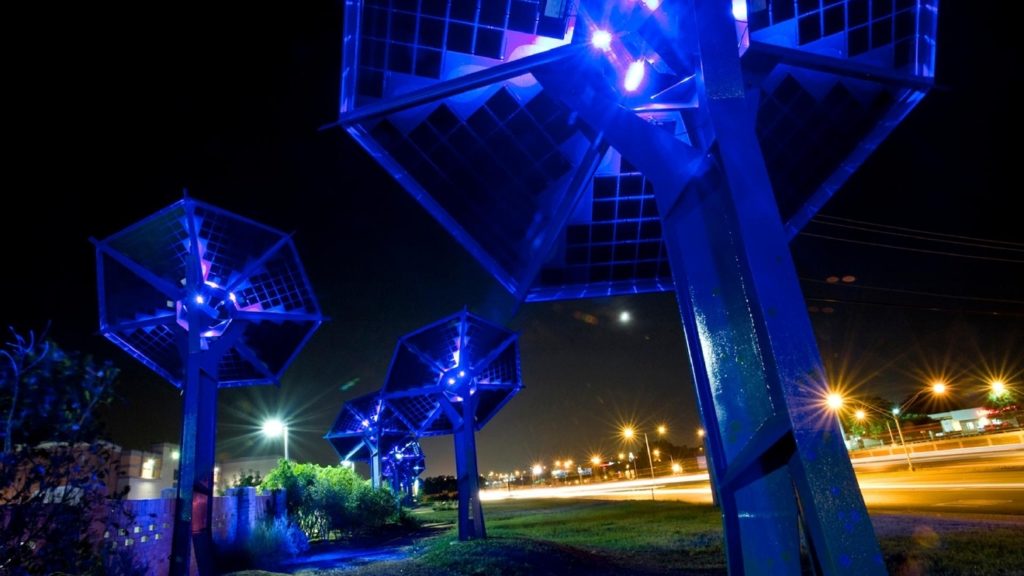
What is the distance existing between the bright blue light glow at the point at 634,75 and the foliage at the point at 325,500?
25.0 meters

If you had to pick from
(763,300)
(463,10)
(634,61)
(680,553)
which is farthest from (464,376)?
(763,300)

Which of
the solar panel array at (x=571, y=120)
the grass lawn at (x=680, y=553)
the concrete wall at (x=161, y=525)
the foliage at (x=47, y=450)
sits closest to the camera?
the foliage at (x=47, y=450)

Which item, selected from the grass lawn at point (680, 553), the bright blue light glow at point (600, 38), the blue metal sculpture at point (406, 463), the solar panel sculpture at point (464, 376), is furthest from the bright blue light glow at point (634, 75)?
the blue metal sculpture at point (406, 463)

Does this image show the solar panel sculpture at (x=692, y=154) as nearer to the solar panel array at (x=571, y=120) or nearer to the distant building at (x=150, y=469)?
the solar panel array at (x=571, y=120)

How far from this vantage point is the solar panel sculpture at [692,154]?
2.87 m

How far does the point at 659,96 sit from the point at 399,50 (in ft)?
13.1

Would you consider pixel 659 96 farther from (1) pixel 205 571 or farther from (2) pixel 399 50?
(1) pixel 205 571

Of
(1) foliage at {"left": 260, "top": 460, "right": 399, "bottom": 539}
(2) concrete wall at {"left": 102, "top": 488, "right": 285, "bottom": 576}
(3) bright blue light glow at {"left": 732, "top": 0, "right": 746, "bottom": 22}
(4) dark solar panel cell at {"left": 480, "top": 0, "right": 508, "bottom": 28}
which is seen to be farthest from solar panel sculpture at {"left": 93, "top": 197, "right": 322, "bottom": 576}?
(3) bright blue light glow at {"left": 732, "top": 0, "right": 746, "bottom": 22}

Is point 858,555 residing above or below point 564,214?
below

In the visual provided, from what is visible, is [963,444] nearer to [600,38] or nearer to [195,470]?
[600,38]

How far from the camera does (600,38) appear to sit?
5.35 m

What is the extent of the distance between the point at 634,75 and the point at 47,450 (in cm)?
695

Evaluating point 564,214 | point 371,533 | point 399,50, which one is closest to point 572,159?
point 564,214

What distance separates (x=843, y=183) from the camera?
963cm
